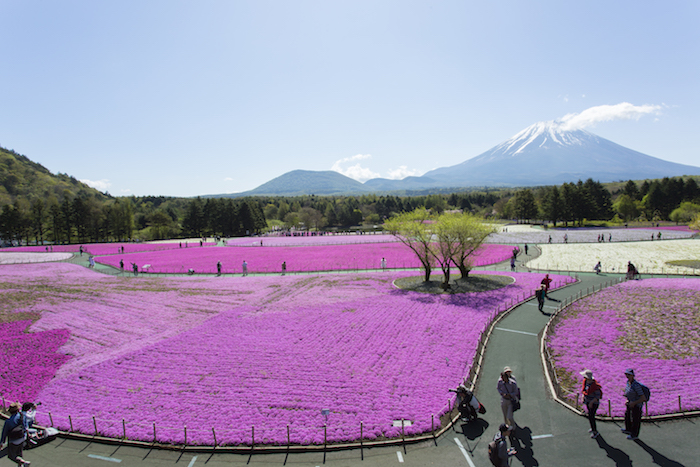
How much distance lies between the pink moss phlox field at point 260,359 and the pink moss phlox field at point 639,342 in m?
4.33

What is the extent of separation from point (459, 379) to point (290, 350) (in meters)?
8.09

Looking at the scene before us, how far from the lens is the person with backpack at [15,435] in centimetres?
948

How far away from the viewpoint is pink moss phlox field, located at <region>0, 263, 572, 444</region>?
11625 mm

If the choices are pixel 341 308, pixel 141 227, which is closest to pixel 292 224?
pixel 141 227

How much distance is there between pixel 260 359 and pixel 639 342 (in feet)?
59.0

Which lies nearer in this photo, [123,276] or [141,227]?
[123,276]

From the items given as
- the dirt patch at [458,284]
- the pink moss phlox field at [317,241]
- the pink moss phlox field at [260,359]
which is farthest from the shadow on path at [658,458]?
the pink moss phlox field at [317,241]

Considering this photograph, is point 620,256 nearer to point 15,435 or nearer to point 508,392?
point 508,392

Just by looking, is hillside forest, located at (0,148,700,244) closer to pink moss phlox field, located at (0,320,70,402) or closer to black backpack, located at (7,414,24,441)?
pink moss phlox field, located at (0,320,70,402)

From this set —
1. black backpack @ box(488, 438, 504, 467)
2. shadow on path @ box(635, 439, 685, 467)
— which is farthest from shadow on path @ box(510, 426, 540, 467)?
shadow on path @ box(635, 439, 685, 467)

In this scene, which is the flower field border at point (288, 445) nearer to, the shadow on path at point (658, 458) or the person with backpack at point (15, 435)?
the person with backpack at point (15, 435)

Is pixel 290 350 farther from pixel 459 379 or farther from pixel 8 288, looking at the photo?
pixel 8 288

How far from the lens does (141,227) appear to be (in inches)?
4786

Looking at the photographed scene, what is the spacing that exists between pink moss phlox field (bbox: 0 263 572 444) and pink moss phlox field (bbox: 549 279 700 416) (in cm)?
433
